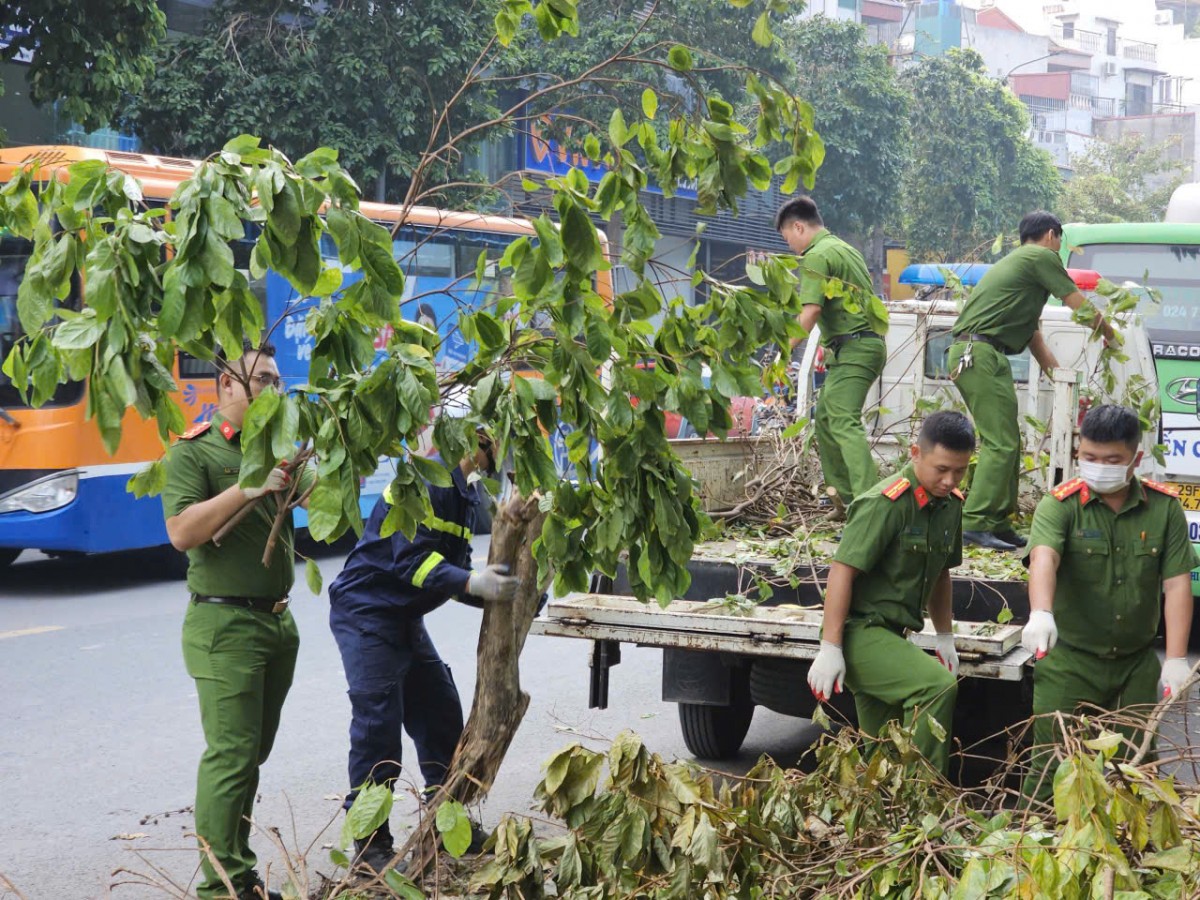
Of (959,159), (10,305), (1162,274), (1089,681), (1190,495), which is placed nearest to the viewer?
(1089,681)

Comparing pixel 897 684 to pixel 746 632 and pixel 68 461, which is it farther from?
pixel 68 461

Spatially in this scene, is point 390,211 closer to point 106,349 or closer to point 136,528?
point 136,528

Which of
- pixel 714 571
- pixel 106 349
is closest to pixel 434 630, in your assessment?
pixel 714 571

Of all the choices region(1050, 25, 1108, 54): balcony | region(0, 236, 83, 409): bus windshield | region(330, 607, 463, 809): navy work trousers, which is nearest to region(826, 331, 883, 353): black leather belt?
region(330, 607, 463, 809): navy work trousers

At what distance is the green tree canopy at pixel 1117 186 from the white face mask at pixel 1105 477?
119 ft

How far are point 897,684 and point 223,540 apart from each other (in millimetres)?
2061

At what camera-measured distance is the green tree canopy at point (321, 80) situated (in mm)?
17156

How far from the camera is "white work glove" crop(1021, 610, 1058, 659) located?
4.46m

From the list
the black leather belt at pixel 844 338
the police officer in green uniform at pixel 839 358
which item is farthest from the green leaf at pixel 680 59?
the black leather belt at pixel 844 338

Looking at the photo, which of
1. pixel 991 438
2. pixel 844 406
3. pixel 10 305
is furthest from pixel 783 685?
pixel 10 305

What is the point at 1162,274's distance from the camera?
955cm

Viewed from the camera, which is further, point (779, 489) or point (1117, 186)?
point (1117, 186)

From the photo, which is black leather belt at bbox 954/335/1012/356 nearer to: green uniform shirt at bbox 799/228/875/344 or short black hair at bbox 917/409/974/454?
green uniform shirt at bbox 799/228/875/344

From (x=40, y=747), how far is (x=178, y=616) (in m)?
3.20
